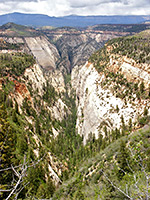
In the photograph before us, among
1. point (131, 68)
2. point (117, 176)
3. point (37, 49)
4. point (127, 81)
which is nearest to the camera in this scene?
point (117, 176)

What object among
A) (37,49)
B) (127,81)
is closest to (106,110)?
(127,81)

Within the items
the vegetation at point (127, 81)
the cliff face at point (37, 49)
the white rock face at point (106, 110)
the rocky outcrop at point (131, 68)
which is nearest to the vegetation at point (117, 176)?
the white rock face at point (106, 110)

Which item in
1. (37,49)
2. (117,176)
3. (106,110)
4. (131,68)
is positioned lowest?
(106,110)

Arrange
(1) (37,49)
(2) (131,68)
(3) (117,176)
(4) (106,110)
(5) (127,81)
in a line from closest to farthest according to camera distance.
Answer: (3) (117,176)
(5) (127,81)
(2) (131,68)
(4) (106,110)
(1) (37,49)

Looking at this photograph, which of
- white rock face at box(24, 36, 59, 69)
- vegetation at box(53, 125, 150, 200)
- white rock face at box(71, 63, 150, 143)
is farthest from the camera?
white rock face at box(24, 36, 59, 69)

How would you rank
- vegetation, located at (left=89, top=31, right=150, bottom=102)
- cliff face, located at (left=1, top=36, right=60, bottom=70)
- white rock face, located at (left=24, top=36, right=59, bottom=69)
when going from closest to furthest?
vegetation, located at (left=89, top=31, right=150, bottom=102), cliff face, located at (left=1, top=36, right=60, bottom=70), white rock face, located at (left=24, top=36, right=59, bottom=69)

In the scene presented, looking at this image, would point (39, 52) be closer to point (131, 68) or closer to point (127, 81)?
point (131, 68)

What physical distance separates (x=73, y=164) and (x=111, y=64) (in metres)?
39.1

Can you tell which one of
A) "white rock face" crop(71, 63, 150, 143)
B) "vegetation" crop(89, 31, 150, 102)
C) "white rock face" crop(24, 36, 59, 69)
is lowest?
"white rock face" crop(71, 63, 150, 143)

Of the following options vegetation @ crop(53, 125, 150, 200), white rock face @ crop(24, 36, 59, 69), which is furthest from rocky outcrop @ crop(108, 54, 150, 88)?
white rock face @ crop(24, 36, 59, 69)

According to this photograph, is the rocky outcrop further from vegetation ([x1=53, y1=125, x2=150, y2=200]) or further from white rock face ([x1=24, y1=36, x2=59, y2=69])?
white rock face ([x1=24, y1=36, x2=59, y2=69])

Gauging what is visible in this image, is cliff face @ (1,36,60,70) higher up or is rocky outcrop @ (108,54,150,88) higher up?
cliff face @ (1,36,60,70)

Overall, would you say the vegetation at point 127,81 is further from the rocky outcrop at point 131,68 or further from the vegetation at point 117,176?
the vegetation at point 117,176

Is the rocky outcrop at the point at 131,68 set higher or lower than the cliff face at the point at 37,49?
lower
